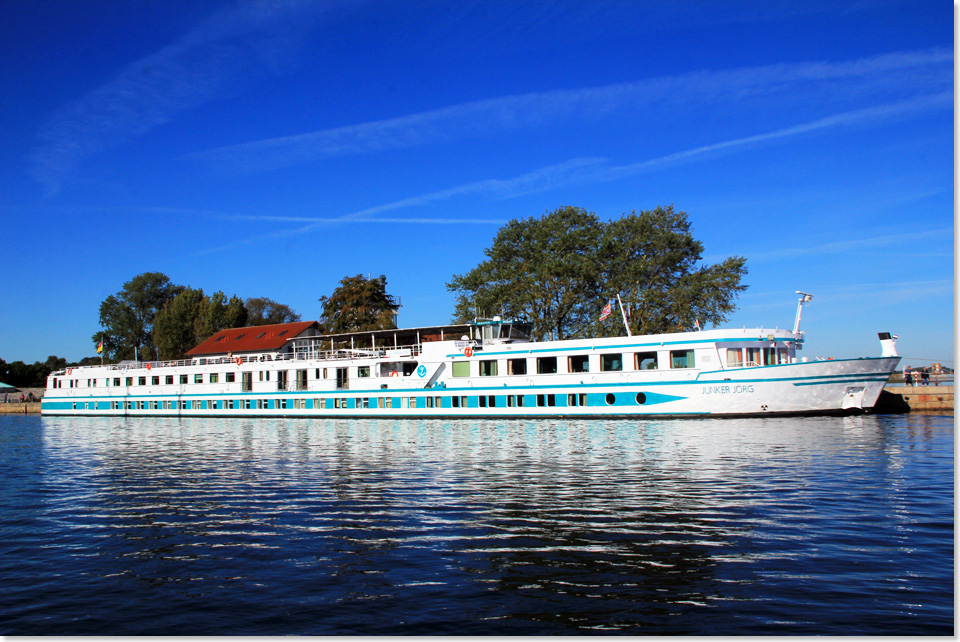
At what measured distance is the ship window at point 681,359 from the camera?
40.9 meters

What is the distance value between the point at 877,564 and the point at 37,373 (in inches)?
5643

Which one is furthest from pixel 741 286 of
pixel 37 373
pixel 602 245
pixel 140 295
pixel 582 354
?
pixel 37 373

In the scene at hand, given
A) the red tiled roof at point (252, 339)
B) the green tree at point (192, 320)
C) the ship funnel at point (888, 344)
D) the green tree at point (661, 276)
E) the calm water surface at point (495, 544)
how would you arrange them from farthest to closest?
the green tree at point (192, 320) < the red tiled roof at point (252, 339) < the green tree at point (661, 276) < the ship funnel at point (888, 344) < the calm water surface at point (495, 544)

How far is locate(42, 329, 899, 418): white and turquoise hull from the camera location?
126 ft

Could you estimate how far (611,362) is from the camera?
4341cm

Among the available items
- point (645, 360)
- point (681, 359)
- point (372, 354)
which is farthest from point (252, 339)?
point (681, 359)

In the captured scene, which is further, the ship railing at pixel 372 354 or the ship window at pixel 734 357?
the ship railing at pixel 372 354

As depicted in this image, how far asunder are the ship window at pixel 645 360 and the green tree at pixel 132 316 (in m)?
101

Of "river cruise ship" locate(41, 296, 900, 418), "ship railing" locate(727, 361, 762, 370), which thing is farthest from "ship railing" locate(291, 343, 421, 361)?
"ship railing" locate(727, 361, 762, 370)

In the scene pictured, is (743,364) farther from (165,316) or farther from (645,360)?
(165,316)

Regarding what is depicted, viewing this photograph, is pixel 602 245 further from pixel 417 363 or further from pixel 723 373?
pixel 723 373

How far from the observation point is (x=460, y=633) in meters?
8.76

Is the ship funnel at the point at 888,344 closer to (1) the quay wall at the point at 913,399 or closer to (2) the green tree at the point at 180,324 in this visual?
(1) the quay wall at the point at 913,399

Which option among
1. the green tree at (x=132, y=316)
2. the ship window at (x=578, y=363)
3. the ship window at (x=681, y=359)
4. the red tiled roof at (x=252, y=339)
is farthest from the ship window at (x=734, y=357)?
the green tree at (x=132, y=316)
